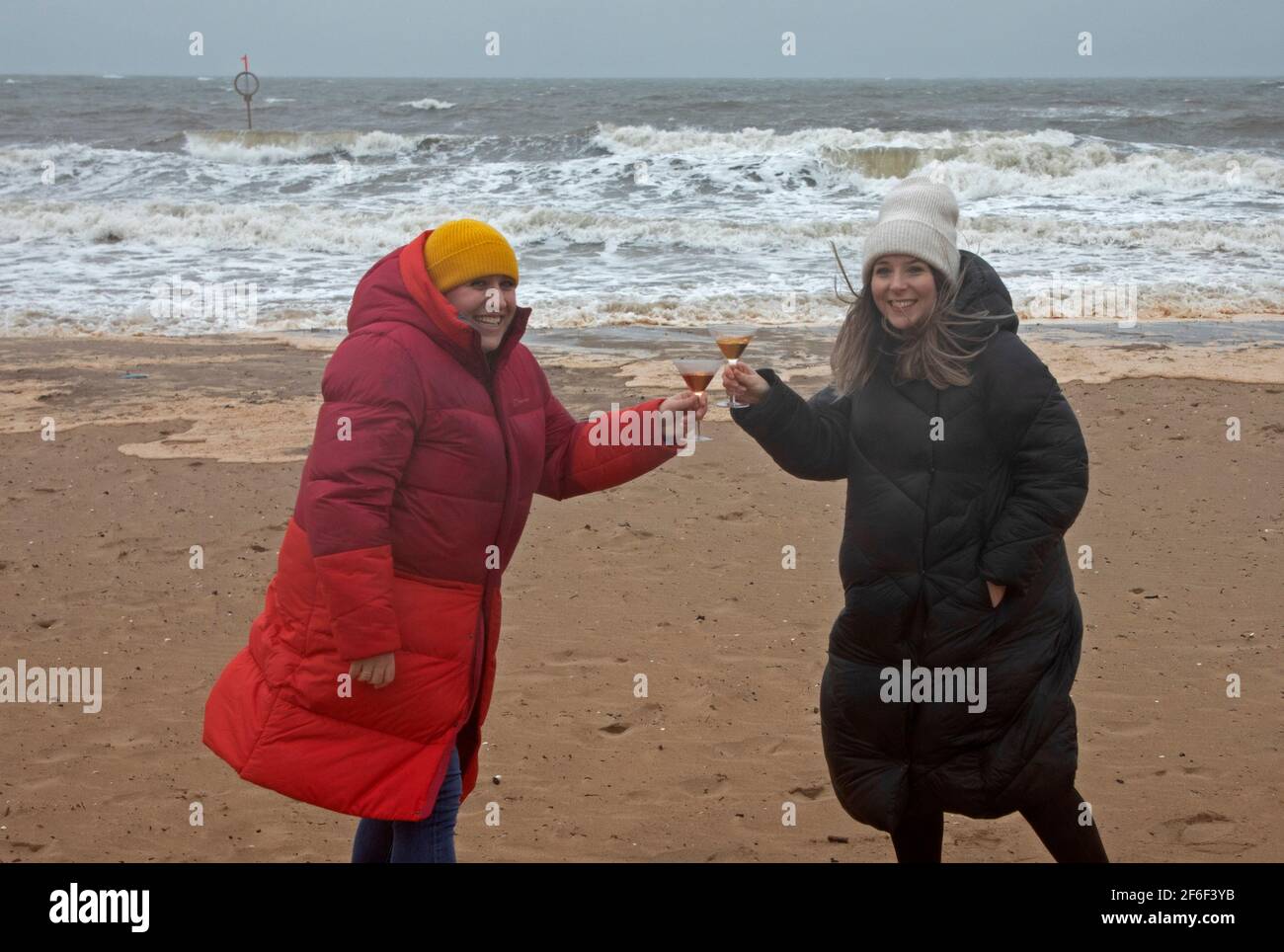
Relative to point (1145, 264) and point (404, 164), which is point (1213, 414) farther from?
point (404, 164)

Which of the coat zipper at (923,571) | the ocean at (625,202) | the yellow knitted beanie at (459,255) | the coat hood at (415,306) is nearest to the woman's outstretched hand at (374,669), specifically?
the coat hood at (415,306)

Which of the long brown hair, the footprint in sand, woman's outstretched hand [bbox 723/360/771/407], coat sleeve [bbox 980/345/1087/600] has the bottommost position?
the footprint in sand

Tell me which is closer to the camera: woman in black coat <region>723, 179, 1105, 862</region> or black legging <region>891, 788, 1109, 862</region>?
woman in black coat <region>723, 179, 1105, 862</region>

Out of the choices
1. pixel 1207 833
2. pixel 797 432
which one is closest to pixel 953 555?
pixel 797 432

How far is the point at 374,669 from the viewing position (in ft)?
8.53

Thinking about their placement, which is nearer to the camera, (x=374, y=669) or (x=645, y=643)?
(x=374, y=669)

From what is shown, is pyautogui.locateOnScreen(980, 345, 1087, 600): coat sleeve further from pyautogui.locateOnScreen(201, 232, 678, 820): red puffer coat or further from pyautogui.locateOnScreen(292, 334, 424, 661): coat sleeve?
pyautogui.locateOnScreen(292, 334, 424, 661): coat sleeve

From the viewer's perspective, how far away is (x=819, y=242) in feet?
59.4

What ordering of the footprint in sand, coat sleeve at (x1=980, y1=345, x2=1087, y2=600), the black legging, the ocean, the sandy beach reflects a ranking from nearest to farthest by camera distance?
coat sleeve at (x1=980, y1=345, x2=1087, y2=600), the black legging, the footprint in sand, the sandy beach, the ocean

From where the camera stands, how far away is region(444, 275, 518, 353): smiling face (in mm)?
2770

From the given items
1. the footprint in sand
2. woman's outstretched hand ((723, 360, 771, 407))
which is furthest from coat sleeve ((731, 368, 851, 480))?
the footprint in sand

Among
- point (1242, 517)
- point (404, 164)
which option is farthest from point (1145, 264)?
point (404, 164)

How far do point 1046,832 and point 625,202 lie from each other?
20.3 m

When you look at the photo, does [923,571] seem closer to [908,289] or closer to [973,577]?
[973,577]
